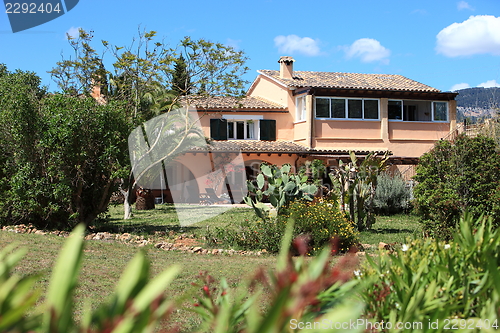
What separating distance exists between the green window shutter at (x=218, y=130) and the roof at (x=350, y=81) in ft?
14.2

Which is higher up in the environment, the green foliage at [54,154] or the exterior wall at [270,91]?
the exterior wall at [270,91]

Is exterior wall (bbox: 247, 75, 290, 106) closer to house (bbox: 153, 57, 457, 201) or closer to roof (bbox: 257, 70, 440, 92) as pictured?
house (bbox: 153, 57, 457, 201)

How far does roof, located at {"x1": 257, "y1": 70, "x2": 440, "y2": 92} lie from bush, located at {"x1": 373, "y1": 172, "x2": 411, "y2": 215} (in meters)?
7.71

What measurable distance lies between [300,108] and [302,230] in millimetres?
17823

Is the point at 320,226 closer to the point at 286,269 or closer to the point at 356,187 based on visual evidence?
the point at 356,187

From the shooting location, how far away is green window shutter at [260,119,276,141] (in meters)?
28.1

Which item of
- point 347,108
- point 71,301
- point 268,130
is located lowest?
point 71,301

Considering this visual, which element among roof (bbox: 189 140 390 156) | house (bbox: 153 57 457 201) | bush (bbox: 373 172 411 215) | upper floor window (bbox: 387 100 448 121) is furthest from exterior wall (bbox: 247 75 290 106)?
bush (bbox: 373 172 411 215)

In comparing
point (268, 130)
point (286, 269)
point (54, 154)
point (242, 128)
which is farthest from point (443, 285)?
point (242, 128)

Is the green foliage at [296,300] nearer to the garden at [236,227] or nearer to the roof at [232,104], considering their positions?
the garden at [236,227]

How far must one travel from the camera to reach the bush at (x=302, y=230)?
10609 millimetres

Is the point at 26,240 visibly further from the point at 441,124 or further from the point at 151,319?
the point at 441,124

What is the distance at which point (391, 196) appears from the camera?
2028cm

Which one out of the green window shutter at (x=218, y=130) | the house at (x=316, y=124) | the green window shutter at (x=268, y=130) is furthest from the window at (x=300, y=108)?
the green window shutter at (x=218, y=130)
